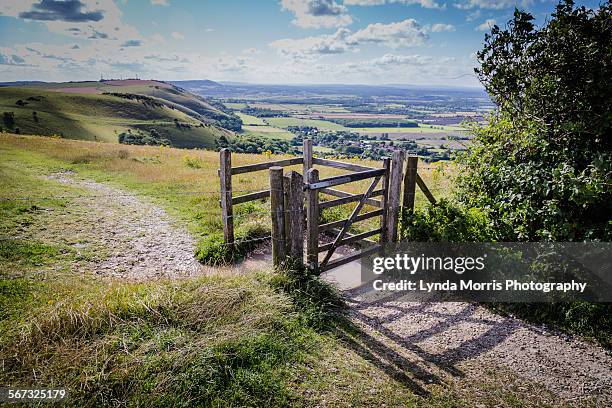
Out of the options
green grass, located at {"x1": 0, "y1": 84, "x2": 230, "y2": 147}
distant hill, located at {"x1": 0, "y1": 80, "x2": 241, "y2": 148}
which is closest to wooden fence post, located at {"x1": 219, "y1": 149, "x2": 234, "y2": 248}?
green grass, located at {"x1": 0, "y1": 84, "x2": 230, "y2": 147}

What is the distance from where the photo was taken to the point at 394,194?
346 inches

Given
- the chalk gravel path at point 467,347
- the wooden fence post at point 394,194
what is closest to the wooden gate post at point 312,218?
the chalk gravel path at point 467,347

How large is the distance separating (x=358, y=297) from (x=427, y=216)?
2.44 meters

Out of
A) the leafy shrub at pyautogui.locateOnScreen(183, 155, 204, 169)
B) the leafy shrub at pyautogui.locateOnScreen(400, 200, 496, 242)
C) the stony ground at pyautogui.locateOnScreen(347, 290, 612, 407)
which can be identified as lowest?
the stony ground at pyautogui.locateOnScreen(347, 290, 612, 407)

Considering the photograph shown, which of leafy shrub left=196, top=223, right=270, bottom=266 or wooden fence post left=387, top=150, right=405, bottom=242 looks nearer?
wooden fence post left=387, top=150, right=405, bottom=242

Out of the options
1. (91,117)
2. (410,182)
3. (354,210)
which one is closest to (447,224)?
(410,182)

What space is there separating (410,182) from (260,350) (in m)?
5.32

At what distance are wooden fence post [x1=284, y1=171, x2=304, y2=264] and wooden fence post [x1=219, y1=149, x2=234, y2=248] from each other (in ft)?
8.01

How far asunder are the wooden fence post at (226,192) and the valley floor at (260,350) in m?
2.60

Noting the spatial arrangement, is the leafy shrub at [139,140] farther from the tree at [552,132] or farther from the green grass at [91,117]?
the tree at [552,132]

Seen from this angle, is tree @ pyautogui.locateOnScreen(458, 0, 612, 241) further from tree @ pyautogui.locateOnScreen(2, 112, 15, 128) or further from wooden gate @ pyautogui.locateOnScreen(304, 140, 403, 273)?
tree @ pyautogui.locateOnScreen(2, 112, 15, 128)

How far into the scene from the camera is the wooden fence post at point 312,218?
7492 millimetres

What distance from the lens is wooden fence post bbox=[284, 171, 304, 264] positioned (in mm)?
6879

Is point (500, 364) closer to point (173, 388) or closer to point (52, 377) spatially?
point (173, 388)
